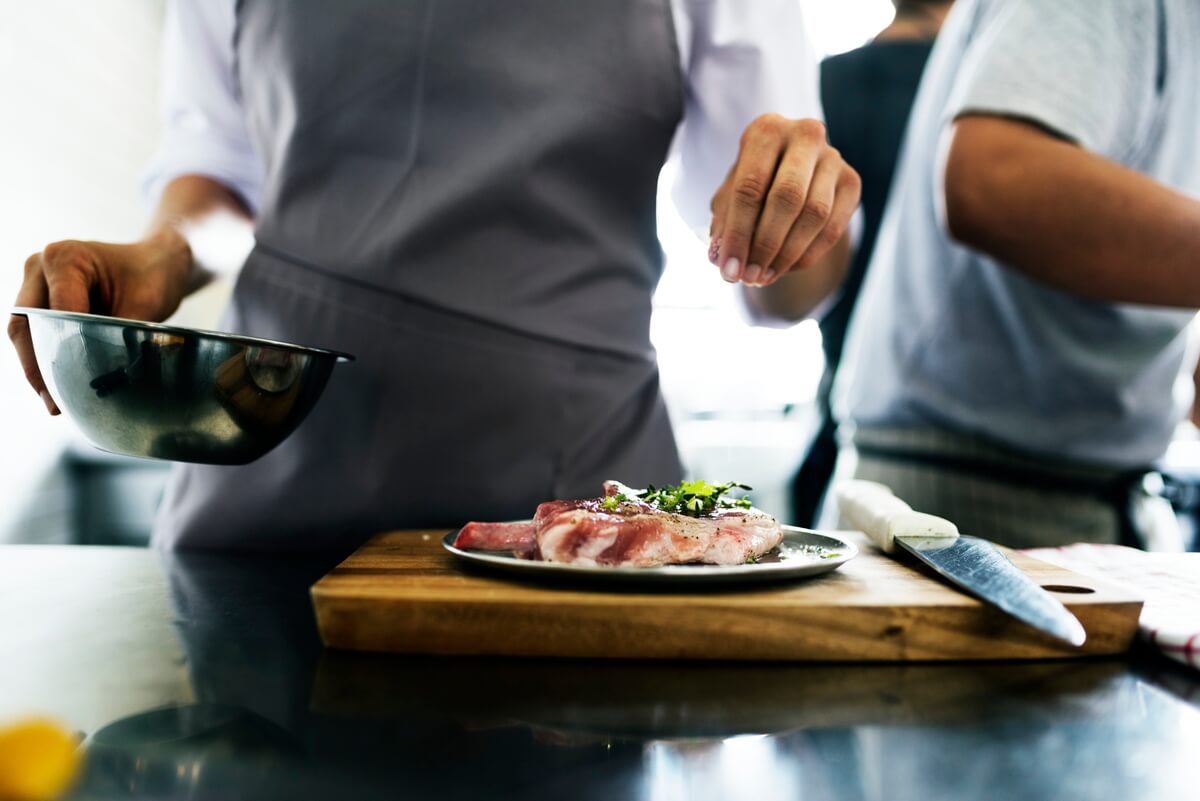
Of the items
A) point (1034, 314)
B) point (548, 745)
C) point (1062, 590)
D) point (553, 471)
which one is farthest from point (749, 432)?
point (548, 745)

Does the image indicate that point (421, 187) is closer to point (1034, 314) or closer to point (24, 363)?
point (24, 363)

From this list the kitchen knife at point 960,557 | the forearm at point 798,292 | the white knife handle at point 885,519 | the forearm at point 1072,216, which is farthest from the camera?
the forearm at point 798,292

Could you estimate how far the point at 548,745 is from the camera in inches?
17.9

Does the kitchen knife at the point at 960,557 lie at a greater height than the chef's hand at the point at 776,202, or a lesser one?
lesser

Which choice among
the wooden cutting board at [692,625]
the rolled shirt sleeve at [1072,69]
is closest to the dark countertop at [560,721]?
the wooden cutting board at [692,625]

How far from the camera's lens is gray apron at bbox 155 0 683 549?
3.43ft

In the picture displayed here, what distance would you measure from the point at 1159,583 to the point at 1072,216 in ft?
1.43

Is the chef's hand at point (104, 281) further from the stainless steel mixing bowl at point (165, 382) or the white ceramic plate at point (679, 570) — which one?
the white ceramic plate at point (679, 570)

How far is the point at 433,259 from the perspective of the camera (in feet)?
3.46

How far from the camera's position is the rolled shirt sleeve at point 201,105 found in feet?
3.93

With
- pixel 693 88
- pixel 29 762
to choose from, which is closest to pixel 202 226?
pixel 693 88

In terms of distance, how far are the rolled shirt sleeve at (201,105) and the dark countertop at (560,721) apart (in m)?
0.79

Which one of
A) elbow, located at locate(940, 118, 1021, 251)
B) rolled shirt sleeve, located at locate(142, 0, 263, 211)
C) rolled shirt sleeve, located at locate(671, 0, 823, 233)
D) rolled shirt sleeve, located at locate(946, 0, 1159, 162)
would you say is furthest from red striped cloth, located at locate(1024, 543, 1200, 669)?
rolled shirt sleeve, located at locate(142, 0, 263, 211)

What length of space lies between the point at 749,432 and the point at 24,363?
3.14m
